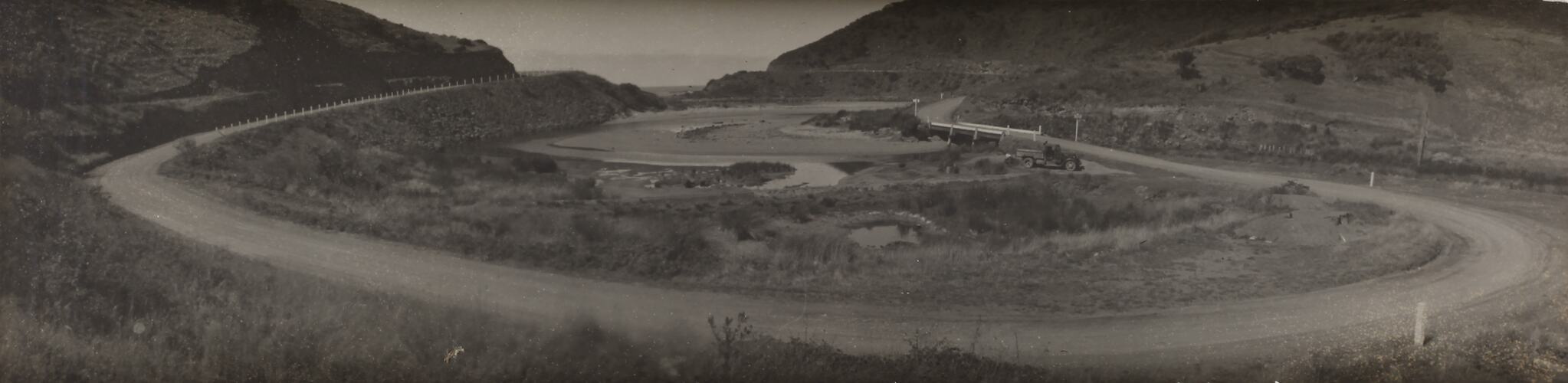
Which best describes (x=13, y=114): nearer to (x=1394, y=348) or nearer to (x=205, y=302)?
(x=205, y=302)

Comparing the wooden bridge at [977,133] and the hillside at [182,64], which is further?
the wooden bridge at [977,133]

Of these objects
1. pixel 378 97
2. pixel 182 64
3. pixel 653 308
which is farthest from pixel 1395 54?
pixel 182 64

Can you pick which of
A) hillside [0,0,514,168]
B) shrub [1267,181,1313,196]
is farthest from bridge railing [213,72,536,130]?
shrub [1267,181,1313,196]

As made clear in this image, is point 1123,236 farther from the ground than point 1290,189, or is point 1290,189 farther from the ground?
point 1290,189

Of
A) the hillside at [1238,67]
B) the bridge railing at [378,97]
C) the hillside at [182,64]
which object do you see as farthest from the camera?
A: the hillside at [1238,67]

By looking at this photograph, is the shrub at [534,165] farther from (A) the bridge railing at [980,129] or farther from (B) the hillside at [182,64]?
(A) the bridge railing at [980,129]

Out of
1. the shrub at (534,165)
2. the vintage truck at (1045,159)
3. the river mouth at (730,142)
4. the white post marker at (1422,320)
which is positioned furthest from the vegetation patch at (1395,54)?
the shrub at (534,165)

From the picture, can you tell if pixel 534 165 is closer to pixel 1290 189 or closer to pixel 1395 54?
pixel 1290 189
